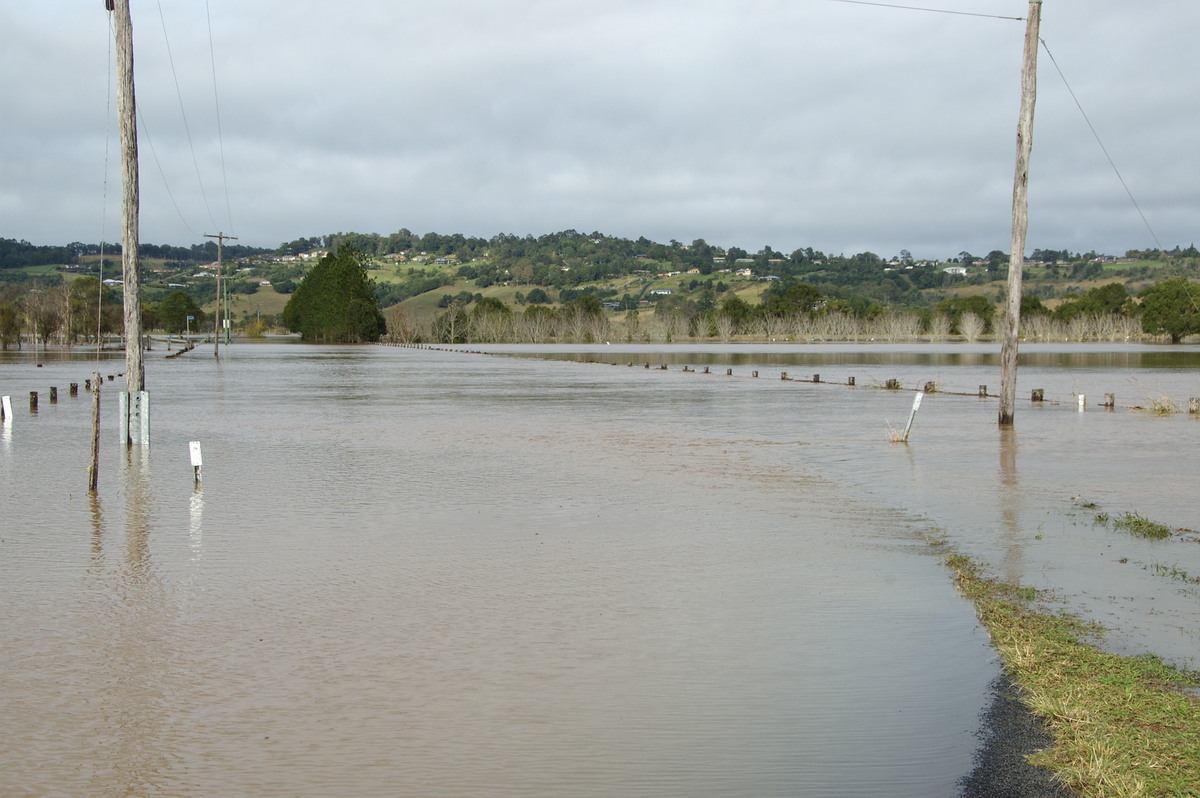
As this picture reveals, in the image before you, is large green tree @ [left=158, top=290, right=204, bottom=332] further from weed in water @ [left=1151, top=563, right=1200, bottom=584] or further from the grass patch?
weed in water @ [left=1151, top=563, right=1200, bottom=584]

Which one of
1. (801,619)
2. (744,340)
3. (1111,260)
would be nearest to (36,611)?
(801,619)

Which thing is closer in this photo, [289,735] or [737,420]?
[289,735]

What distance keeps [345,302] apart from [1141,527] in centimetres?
10323

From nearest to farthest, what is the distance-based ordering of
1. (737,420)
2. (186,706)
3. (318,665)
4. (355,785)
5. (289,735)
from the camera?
(355,785) → (289,735) → (186,706) → (318,665) → (737,420)

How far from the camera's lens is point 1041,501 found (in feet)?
42.2

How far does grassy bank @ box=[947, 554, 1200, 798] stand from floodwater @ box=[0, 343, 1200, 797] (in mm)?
271

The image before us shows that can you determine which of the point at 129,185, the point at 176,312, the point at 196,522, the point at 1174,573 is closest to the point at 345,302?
the point at 176,312

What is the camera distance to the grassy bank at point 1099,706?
4848 mm

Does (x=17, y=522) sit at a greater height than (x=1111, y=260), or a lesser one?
lesser

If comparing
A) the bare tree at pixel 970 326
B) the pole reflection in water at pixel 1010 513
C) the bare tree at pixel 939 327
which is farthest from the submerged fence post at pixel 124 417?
the bare tree at pixel 939 327

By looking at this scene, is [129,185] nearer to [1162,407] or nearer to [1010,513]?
[1010,513]

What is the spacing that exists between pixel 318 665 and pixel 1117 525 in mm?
8069

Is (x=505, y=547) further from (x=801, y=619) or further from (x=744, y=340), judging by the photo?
(x=744, y=340)

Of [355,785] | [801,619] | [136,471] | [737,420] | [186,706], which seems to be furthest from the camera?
[737,420]
